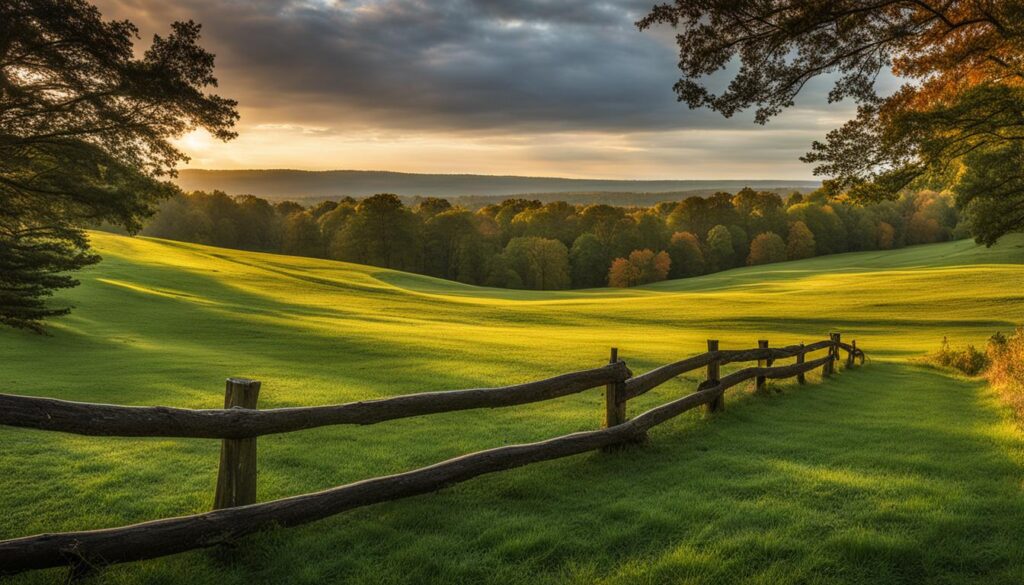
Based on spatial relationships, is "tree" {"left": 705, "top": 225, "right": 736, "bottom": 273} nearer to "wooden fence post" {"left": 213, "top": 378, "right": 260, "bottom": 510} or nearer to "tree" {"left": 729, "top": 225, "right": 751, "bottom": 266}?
"tree" {"left": 729, "top": 225, "right": 751, "bottom": 266}

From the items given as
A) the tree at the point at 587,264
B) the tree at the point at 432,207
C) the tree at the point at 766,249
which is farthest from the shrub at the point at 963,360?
the tree at the point at 432,207

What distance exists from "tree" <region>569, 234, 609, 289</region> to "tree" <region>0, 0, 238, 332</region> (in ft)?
272

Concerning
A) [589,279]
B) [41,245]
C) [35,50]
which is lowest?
[589,279]

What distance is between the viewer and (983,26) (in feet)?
41.9

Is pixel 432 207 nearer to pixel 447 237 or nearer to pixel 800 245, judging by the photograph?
pixel 447 237

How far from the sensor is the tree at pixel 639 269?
304 feet

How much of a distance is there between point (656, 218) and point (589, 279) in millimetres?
19943

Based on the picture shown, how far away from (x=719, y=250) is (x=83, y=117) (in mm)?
98612

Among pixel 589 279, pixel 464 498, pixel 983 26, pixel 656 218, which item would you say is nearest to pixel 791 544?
pixel 464 498

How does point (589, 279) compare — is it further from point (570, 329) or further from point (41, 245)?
point (41, 245)

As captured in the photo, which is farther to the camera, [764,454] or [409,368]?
[409,368]

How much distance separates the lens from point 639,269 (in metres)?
93.7

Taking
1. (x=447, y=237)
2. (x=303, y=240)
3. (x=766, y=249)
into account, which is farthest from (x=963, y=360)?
(x=303, y=240)

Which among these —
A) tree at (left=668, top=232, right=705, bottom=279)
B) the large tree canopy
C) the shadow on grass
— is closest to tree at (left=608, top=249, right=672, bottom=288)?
tree at (left=668, top=232, right=705, bottom=279)
